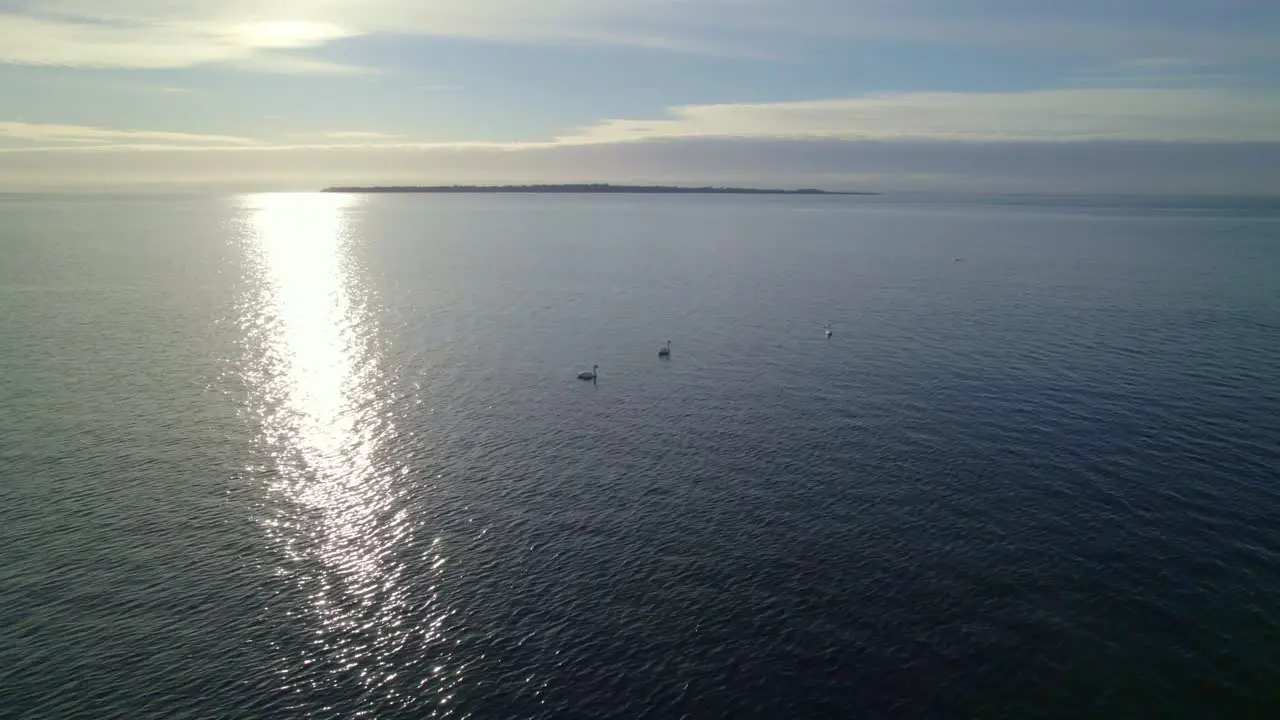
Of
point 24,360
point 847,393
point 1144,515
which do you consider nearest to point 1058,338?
point 847,393

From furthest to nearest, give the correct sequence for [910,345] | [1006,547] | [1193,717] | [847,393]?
[910,345] < [847,393] < [1006,547] < [1193,717]

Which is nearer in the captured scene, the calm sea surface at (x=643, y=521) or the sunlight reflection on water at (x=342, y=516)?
the calm sea surface at (x=643, y=521)

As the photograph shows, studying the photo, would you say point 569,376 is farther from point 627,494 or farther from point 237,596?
point 237,596

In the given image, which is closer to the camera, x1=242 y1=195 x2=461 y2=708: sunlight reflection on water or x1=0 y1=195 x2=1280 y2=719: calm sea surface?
x1=0 y1=195 x2=1280 y2=719: calm sea surface

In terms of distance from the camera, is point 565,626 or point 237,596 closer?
point 565,626
